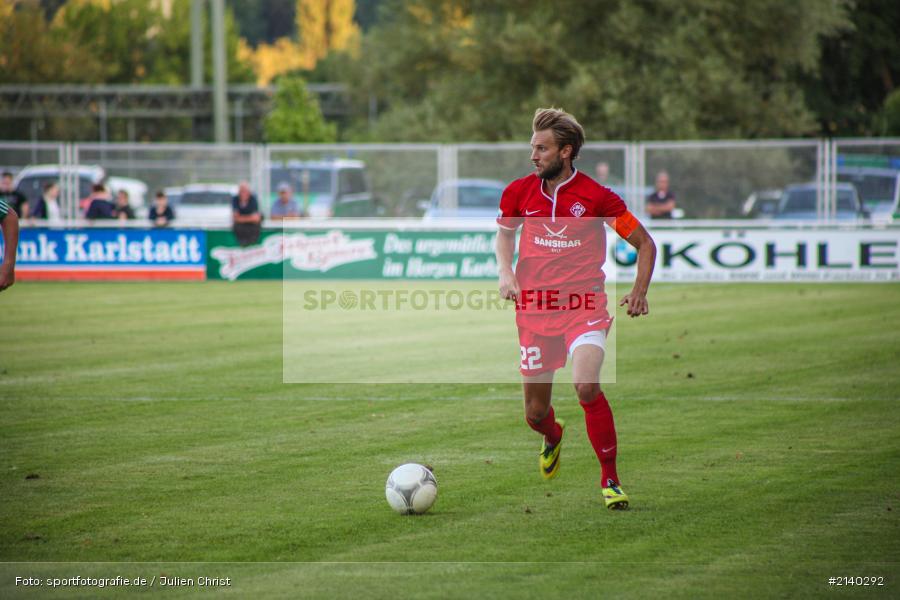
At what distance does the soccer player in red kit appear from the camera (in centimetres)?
691

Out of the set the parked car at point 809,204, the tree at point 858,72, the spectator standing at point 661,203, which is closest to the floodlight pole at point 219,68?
the spectator standing at point 661,203

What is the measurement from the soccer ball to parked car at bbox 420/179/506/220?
752 inches

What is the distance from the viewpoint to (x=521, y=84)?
4044 centimetres

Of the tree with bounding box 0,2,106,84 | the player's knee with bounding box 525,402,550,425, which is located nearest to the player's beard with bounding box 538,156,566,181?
the player's knee with bounding box 525,402,550,425

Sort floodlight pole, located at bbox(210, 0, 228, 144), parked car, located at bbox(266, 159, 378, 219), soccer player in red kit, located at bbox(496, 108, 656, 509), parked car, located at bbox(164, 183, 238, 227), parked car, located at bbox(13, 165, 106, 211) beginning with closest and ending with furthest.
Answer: soccer player in red kit, located at bbox(496, 108, 656, 509) → parked car, located at bbox(266, 159, 378, 219) → parked car, located at bbox(13, 165, 106, 211) → parked car, located at bbox(164, 183, 238, 227) → floodlight pole, located at bbox(210, 0, 228, 144)

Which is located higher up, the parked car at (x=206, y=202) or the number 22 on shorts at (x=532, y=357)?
the parked car at (x=206, y=202)

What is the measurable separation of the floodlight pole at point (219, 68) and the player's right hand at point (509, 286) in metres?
33.8

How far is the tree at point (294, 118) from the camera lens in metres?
46.5

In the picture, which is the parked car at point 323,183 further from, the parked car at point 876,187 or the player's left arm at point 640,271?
the player's left arm at point 640,271

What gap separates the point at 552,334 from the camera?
7.12 m

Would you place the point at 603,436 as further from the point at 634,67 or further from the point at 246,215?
the point at 634,67

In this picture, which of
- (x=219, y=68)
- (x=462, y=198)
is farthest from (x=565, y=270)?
(x=219, y=68)

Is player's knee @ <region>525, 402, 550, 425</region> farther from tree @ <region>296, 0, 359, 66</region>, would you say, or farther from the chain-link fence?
tree @ <region>296, 0, 359, 66</region>

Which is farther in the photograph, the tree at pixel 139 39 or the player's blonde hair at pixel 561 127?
the tree at pixel 139 39
